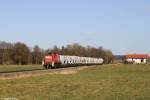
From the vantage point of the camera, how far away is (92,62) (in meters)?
128

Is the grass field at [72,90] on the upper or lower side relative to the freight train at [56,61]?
lower

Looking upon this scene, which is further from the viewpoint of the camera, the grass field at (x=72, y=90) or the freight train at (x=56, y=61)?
the freight train at (x=56, y=61)

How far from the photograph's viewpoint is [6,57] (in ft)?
478

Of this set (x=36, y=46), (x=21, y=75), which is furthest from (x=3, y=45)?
(x=21, y=75)

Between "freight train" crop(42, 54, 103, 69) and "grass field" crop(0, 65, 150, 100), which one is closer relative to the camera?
"grass field" crop(0, 65, 150, 100)

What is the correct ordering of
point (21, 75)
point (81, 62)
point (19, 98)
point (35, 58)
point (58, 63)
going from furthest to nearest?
point (35, 58), point (81, 62), point (58, 63), point (21, 75), point (19, 98)

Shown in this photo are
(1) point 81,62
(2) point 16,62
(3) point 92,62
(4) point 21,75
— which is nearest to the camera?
(4) point 21,75

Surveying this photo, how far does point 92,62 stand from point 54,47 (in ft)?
180

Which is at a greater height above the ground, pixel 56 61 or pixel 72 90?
pixel 56 61

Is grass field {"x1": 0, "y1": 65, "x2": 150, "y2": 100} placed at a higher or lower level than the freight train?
lower

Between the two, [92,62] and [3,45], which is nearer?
[92,62]

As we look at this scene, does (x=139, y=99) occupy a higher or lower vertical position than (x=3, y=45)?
lower

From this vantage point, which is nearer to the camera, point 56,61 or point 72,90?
point 72,90

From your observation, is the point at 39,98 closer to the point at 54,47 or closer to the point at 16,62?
the point at 16,62
